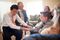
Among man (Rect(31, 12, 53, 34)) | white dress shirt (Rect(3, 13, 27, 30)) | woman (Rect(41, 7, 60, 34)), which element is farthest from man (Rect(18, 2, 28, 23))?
woman (Rect(41, 7, 60, 34))

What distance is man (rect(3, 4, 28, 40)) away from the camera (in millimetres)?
1563

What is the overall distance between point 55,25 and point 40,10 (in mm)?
255

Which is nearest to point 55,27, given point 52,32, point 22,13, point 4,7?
point 52,32

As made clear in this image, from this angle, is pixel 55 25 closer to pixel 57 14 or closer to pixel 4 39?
pixel 57 14

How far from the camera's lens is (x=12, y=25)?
61.8 inches

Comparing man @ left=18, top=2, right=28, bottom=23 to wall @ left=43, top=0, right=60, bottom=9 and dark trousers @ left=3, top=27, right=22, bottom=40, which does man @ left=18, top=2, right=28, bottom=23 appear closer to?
dark trousers @ left=3, top=27, right=22, bottom=40

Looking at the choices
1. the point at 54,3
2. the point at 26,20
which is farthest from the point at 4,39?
the point at 54,3

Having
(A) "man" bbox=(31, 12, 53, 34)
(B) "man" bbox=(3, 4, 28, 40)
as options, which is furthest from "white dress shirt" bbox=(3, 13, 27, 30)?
(A) "man" bbox=(31, 12, 53, 34)

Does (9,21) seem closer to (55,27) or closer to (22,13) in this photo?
(22,13)

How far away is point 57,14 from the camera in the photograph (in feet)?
5.15

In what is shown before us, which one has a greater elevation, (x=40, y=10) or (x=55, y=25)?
(x=40, y=10)

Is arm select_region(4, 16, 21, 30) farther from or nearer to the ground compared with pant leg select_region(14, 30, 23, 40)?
farther from the ground

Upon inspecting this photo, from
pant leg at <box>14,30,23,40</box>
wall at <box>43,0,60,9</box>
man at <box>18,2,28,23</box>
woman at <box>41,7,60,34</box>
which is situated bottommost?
pant leg at <box>14,30,23,40</box>

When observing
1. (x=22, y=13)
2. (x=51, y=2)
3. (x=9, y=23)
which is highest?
(x=51, y=2)
